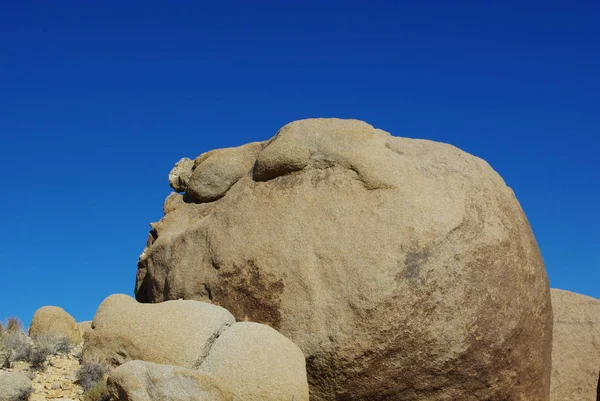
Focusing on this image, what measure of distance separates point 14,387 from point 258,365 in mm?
3048

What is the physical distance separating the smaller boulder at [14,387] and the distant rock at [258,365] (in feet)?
7.40

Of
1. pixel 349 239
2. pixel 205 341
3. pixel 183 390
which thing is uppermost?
pixel 349 239

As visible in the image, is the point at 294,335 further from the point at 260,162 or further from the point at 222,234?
the point at 260,162

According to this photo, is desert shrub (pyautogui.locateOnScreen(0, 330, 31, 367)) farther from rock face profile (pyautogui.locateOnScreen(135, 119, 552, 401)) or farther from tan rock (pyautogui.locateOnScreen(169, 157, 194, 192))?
tan rock (pyautogui.locateOnScreen(169, 157, 194, 192))

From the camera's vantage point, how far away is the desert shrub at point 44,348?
9898mm

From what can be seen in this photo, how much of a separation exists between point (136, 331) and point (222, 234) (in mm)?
1973

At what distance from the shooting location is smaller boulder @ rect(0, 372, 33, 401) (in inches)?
327

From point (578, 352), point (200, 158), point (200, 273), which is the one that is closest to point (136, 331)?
point (200, 273)

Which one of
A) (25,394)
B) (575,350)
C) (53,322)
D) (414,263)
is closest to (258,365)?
(414,263)

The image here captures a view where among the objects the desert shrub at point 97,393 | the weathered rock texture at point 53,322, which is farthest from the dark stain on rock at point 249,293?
the weathered rock texture at point 53,322

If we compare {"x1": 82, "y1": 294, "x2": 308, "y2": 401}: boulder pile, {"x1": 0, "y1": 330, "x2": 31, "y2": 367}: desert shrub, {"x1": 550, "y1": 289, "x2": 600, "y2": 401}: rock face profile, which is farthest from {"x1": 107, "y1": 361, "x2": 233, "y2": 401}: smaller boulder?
{"x1": 550, "y1": 289, "x2": 600, "y2": 401}: rock face profile

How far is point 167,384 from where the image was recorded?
766 cm

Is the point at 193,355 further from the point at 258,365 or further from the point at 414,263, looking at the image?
the point at 414,263

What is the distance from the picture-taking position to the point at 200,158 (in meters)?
12.7
